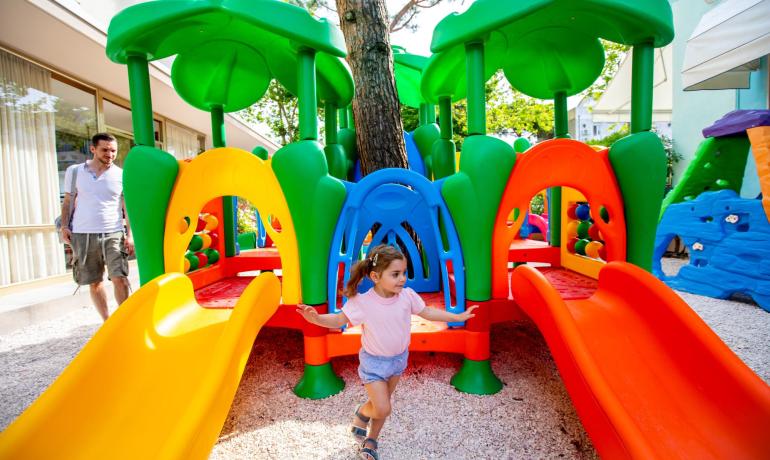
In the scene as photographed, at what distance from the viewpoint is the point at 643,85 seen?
285cm

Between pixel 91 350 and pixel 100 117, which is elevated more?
pixel 100 117

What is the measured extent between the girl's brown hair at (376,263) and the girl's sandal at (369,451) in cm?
73

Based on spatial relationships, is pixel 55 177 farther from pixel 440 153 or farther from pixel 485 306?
pixel 485 306

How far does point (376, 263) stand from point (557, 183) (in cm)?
170

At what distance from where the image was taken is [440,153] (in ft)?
12.8

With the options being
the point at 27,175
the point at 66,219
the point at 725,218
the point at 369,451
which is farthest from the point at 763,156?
the point at 27,175

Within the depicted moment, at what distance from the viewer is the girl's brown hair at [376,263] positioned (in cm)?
184

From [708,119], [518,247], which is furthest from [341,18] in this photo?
[708,119]

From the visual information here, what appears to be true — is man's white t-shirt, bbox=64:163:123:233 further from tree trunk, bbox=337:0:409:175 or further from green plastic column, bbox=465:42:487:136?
green plastic column, bbox=465:42:487:136

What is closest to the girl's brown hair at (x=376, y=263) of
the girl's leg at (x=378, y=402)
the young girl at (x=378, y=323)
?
the young girl at (x=378, y=323)

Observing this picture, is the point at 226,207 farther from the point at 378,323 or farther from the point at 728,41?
the point at 728,41

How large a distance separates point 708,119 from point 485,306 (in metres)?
9.32

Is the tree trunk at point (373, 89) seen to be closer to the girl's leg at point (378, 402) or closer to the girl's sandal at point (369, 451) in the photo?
the girl's leg at point (378, 402)

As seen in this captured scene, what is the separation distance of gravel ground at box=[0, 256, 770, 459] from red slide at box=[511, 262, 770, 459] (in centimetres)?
41
